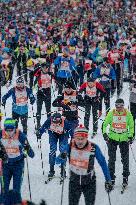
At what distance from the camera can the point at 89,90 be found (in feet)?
41.5

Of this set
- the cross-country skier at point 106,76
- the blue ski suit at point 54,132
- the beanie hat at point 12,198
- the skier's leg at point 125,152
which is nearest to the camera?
the beanie hat at point 12,198

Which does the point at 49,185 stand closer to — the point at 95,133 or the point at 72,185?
the point at 72,185

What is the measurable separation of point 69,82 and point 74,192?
5167 mm

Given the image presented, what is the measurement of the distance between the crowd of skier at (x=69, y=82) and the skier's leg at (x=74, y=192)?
16 millimetres

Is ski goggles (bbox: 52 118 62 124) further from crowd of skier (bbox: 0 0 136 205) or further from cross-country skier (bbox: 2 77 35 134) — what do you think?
cross-country skier (bbox: 2 77 35 134)

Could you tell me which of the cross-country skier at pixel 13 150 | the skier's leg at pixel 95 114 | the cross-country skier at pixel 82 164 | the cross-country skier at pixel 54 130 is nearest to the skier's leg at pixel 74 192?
the cross-country skier at pixel 82 164

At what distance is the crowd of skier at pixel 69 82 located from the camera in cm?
753

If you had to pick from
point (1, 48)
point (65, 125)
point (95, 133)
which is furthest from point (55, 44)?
point (65, 125)

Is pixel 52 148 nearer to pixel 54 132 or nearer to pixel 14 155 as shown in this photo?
pixel 54 132

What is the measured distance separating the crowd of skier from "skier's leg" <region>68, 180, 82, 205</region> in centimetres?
2

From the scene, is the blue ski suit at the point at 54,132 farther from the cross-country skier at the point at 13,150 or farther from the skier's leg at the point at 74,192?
the skier's leg at the point at 74,192

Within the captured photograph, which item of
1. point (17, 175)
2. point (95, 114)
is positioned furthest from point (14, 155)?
point (95, 114)

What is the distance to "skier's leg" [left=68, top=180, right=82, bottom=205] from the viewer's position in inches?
288

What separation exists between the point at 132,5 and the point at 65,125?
28895 mm
